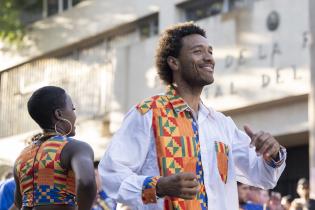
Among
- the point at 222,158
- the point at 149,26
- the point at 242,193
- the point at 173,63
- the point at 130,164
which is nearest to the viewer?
the point at 130,164

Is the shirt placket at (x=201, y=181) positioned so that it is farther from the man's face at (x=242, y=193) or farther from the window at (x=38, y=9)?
the window at (x=38, y=9)

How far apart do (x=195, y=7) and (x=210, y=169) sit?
47.1 feet

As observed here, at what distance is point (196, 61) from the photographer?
5477 mm

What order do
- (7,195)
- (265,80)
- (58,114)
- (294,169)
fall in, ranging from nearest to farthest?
(58,114)
(7,195)
(265,80)
(294,169)

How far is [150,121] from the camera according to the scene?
527 cm

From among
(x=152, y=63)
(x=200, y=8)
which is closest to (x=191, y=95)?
(x=200, y=8)

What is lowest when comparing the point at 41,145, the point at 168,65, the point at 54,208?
the point at 54,208

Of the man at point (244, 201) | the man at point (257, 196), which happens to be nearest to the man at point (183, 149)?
the man at point (244, 201)

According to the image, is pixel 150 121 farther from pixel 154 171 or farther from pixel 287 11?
pixel 287 11

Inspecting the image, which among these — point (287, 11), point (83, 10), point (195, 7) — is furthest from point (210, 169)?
point (83, 10)

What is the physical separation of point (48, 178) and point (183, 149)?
945 mm

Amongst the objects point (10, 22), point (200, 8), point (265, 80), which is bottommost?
point (265, 80)

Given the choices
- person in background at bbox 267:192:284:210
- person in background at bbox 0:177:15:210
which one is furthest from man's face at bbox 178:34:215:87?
person in background at bbox 267:192:284:210

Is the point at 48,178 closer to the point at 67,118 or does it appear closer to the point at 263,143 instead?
the point at 67,118
